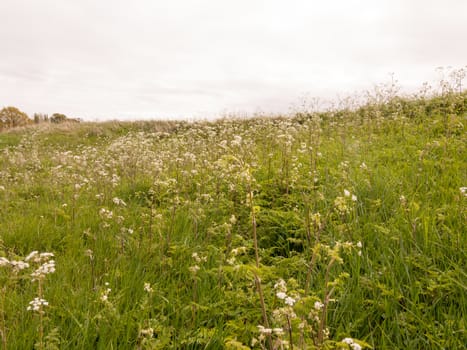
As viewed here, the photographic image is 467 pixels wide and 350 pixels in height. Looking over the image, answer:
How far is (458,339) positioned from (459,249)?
1232 millimetres

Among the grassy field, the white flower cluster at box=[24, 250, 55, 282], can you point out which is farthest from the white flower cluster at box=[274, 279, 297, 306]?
the white flower cluster at box=[24, 250, 55, 282]

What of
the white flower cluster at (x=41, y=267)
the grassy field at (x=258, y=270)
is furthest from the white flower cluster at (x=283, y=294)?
the white flower cluster at (x=41, y=267)

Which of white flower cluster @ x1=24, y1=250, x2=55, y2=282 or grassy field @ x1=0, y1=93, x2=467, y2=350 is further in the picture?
grassy field @ x1=0, y1=93, x2=467, y2=350

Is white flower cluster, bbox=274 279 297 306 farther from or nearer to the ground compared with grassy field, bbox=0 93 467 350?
farther from the ground

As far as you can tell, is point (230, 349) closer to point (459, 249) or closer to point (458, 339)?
point (458, 339)

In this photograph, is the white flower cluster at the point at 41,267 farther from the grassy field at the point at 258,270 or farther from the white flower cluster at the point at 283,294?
the white flower cluster at the point at 283,294

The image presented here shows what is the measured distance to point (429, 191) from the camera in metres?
5.20

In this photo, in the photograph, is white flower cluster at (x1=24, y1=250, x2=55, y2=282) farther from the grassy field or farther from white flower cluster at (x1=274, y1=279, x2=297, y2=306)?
white flower cluster at (x1=274, y1=279, x2=297, y2=306)

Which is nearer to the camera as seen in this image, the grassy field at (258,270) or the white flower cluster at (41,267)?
the white flower cluster at (41,267)

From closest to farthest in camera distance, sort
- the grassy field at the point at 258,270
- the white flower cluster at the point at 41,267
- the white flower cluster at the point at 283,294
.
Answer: the white flower cluster at the point at 283,294, the white flower cluster at the point at 41,267, the grassy field at the point at 258,270


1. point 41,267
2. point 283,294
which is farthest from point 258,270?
point 41,267

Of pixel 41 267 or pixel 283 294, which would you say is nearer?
pixel 283 294

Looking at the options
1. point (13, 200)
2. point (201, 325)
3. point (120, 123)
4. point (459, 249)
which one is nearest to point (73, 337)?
point (201, 325)

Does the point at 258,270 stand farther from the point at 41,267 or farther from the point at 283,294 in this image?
the point at 41,267
